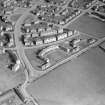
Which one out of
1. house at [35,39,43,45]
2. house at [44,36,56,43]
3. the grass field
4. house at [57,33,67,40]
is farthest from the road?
house at [57,33,67,40]

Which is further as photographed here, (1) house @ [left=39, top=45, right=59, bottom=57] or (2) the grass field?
(1) house @ [left=39, top=45, right=59, bottom=57]

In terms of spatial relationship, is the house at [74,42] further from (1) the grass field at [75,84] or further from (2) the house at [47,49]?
(1) the grass field at [75,84]

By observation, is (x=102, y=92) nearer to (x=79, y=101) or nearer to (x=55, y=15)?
(x=79, y=101)

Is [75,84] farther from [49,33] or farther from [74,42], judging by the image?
[49,33]

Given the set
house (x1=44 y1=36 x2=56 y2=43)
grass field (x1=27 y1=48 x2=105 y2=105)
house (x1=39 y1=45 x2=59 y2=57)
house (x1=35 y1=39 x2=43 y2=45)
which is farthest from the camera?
house (x1=44 y1=36 x2=56 y2=43)

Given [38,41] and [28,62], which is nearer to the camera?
[28,62]

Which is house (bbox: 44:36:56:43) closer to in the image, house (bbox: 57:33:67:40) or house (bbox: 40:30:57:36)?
house (bbox: 57:33:67:40)

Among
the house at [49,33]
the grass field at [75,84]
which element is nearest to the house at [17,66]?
the grass field at [75,84]

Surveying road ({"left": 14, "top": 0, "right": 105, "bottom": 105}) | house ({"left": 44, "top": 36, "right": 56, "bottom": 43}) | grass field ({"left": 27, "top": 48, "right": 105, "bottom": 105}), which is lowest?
grass field ({"left": 27, "top": 48, "right": 105, "bottom": 105})

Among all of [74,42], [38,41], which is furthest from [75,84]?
[38,41]

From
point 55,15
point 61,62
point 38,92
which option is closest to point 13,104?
point 38,92

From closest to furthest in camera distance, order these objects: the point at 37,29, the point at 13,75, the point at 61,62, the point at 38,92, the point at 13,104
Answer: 1. the point at 13,104
2. the point at 38,92
3. the point at 13,75
4. the point at 61,62
5. the point at 37,29
